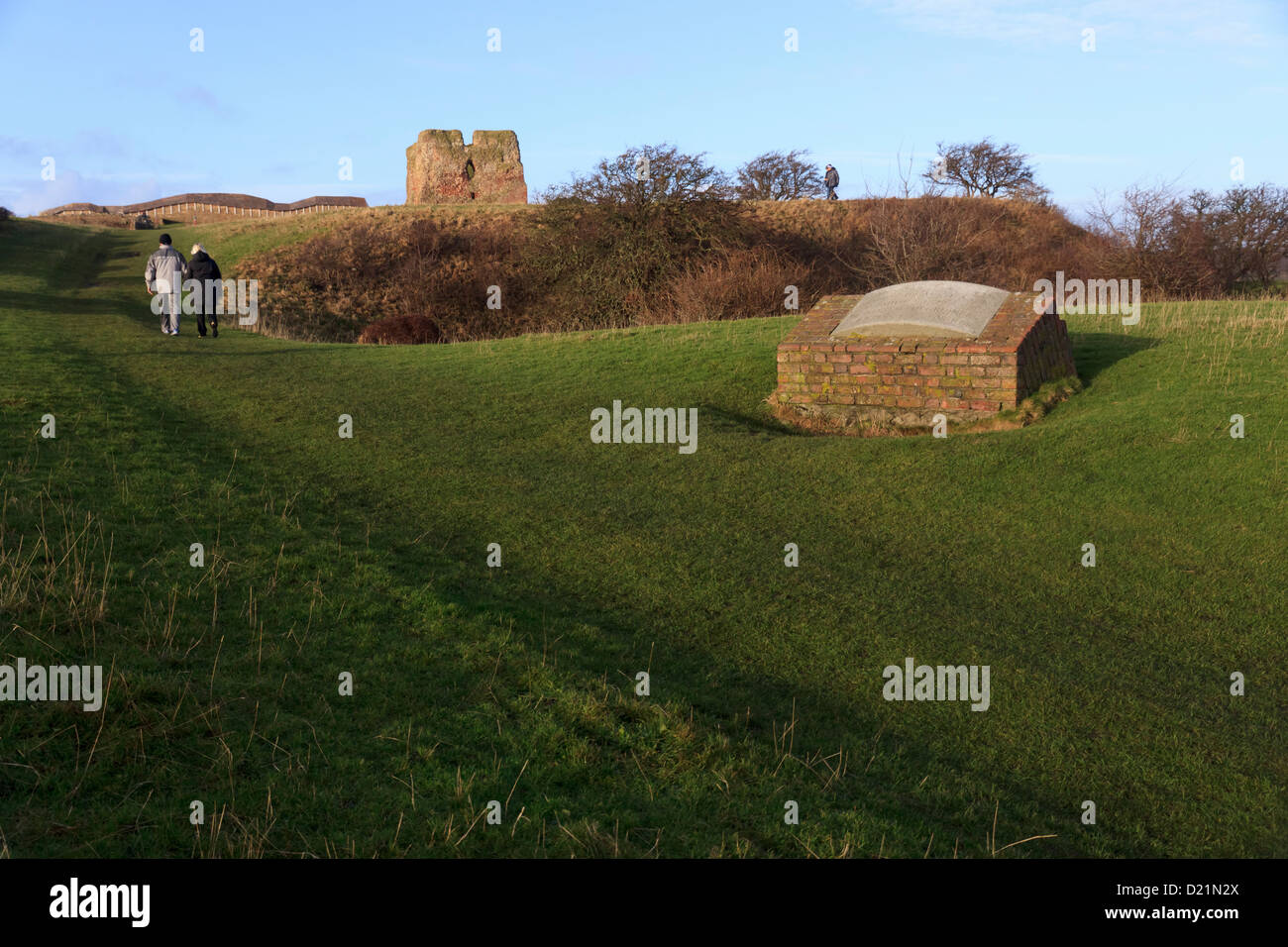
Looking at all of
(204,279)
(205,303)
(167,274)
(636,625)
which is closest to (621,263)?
(205,303)

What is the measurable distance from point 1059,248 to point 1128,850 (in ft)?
150

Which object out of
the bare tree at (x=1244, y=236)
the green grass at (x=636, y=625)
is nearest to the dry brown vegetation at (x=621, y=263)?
the bare tree at (x=1244, y=236)

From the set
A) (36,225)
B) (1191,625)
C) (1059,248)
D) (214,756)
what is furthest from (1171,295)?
(36,225)

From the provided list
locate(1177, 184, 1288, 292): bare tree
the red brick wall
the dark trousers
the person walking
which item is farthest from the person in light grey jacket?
the person walking

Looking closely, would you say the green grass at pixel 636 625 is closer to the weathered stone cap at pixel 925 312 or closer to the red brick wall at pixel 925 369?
the red brick wall at pixel 925 369

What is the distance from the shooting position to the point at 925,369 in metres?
12.8

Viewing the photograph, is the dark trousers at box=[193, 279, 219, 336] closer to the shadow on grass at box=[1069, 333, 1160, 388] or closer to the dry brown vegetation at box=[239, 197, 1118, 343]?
the dry brown vegetation at box=[239, 197, 1118, 343]

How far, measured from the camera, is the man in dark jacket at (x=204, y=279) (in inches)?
741

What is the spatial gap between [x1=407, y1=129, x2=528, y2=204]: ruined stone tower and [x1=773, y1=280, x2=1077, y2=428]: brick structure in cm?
5140

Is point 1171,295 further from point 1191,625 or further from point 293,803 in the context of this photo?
point 293,803

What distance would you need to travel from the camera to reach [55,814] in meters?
3.98

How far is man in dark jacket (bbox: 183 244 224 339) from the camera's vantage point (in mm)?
18812

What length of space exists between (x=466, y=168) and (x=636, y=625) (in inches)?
2406

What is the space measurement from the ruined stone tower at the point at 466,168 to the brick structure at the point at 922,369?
169 feet
